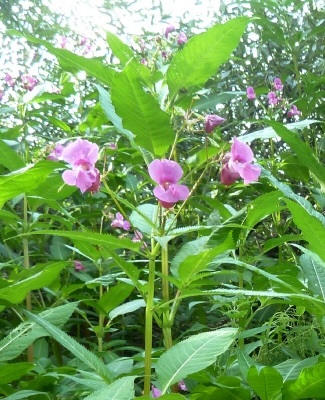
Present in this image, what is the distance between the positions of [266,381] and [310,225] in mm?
230

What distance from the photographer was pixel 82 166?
0.97 meters

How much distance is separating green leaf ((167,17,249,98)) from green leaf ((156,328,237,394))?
0.40m

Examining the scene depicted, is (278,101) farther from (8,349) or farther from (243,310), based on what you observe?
(8,349)

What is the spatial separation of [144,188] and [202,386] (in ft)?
4.27

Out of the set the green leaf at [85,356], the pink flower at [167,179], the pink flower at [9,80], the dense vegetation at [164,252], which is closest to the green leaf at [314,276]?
the dense vegetation at [164,252]

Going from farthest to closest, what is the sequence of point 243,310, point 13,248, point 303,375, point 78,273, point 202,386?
point 13,248, point 78,273, point 243,310, point 202,386, point 303,375

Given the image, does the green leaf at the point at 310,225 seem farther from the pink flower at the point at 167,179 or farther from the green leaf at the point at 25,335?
the green leaf at the point at 25,335

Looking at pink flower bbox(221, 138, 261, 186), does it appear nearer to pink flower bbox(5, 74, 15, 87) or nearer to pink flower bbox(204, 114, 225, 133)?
pink flower bbox(204, 114, 225, 133)

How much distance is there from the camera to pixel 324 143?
89.3 inches

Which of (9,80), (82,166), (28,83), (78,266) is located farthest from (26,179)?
(9,80)

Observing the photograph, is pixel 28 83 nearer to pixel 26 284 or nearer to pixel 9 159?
pixel 9 159

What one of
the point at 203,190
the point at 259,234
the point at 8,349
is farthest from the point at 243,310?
the point at 259,234

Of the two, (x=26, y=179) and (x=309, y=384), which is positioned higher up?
(x=26, y=179)

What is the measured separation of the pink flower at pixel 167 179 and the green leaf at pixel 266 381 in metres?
0.27
